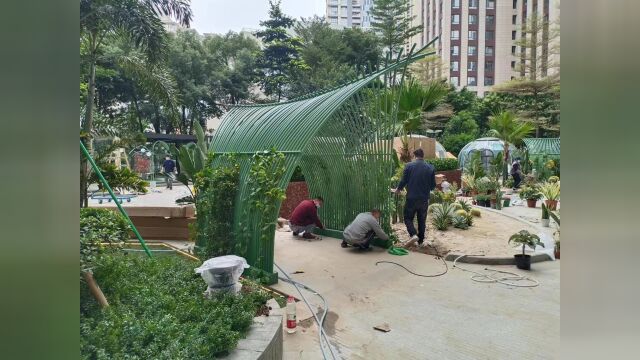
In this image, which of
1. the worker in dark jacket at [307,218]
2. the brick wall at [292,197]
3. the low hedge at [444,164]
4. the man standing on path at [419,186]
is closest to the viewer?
the man standing on path at [419,186]

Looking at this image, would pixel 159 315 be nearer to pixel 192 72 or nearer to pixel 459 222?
pixel 459 222

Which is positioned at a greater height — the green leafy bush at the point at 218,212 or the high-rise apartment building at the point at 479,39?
the high-rise apartment building at the point at 479,39

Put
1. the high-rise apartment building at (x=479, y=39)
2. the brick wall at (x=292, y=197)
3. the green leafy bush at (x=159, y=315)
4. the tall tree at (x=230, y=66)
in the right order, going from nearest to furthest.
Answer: the green leafy bush at (x=159, y=315)
the brick wall at (x=292, y=197)
the tall tree at (x=230, y=66)
the high-rise apartment building at (x=479, y=39)

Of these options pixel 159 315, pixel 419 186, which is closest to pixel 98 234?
pixel 159 315

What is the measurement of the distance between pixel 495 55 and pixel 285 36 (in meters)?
45.6

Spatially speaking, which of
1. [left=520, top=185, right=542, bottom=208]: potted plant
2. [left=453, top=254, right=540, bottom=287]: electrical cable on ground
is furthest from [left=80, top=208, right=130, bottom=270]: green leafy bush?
[left=520, top=185, right=542, bottom=208]: potted plant

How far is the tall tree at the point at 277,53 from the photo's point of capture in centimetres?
3092

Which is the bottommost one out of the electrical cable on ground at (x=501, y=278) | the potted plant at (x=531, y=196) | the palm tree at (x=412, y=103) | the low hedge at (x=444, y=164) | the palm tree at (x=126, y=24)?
the electrical cable on ground at (x=501, y=278)

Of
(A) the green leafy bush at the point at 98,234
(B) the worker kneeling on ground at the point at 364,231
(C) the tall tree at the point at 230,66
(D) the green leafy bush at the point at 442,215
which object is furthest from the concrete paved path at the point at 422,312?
(C) the tall tree at the point at 230,66

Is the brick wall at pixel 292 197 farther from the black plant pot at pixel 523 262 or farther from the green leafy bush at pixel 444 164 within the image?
the green leafy bush at pixel 444 164

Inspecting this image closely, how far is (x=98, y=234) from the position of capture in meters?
4.32

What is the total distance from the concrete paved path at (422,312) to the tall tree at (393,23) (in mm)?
33651

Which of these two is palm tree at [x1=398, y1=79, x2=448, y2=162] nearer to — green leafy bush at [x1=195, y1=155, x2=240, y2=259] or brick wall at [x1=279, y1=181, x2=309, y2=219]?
brick wall at [x1=279, y1=181, x2=309, y2=219]
